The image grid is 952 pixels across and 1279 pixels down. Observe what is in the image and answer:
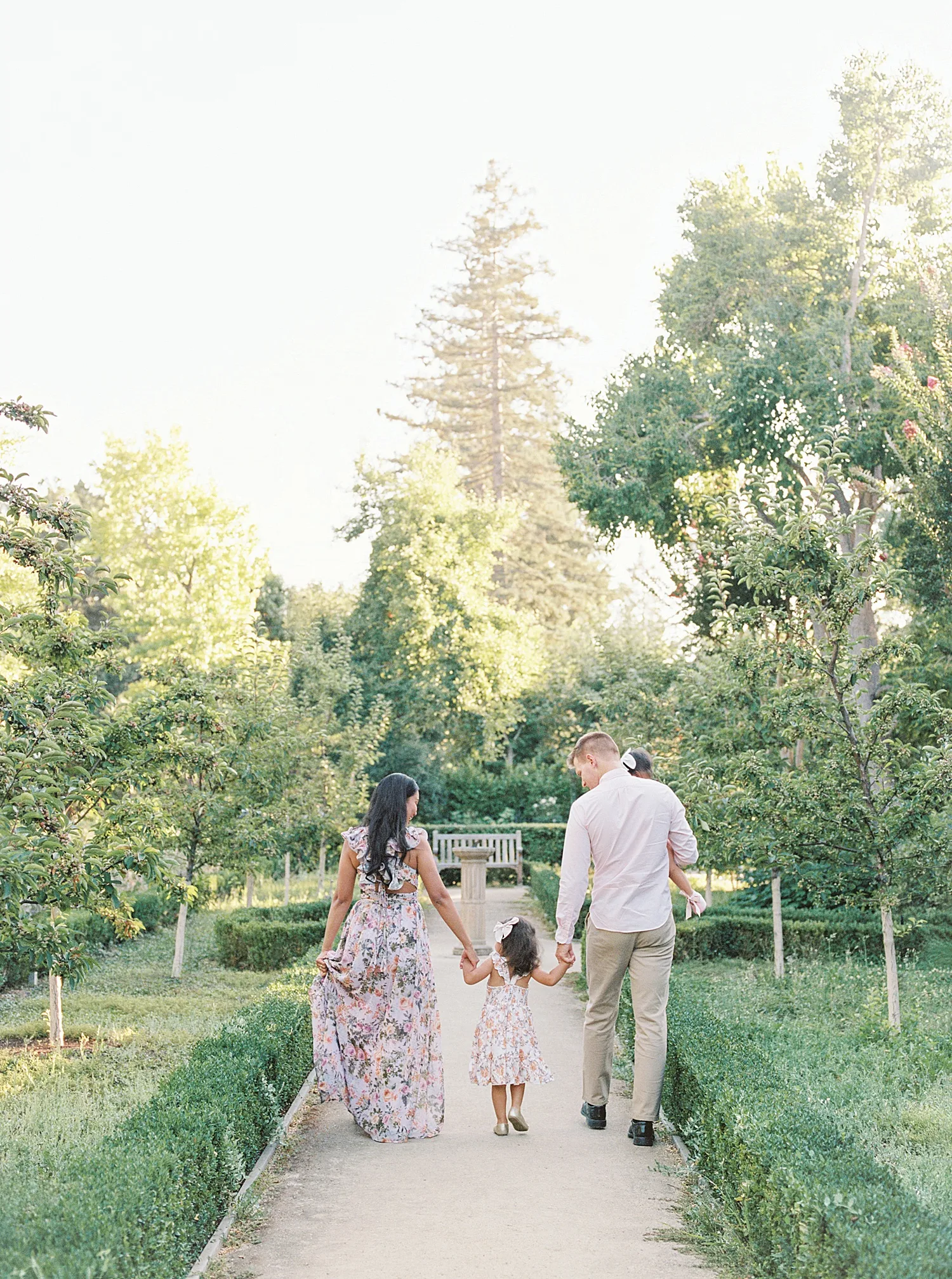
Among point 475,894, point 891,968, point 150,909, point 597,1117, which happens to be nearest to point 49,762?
point 597,1117

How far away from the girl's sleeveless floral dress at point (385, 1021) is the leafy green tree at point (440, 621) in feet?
83.6

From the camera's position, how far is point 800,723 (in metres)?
8.63

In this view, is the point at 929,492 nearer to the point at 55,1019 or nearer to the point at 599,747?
the point at 599,747

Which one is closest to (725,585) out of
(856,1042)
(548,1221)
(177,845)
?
(856,1042)

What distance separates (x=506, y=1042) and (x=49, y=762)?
2.68 m

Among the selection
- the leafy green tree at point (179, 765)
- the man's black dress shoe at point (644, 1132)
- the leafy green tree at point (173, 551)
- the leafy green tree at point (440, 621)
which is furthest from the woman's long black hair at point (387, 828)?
the leafy green tree at point (440, 621)

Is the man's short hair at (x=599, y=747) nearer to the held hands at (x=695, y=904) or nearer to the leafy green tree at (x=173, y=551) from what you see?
the held hands at (x=695, y=904)

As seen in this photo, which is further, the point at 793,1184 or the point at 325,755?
the point at 325,755

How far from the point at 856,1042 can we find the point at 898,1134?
94.3 inches

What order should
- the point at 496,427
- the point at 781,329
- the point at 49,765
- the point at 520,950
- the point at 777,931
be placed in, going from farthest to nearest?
the point at 496,427 < the point at 781,329 < the point at 777,931 < the point at 49,765 < the point at 520,950

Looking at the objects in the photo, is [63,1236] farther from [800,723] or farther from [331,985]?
[800,723]

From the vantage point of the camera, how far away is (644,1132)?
6055mm

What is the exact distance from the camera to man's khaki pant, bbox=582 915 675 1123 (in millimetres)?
5996

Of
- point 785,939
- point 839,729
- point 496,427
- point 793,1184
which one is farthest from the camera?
point 496,427
